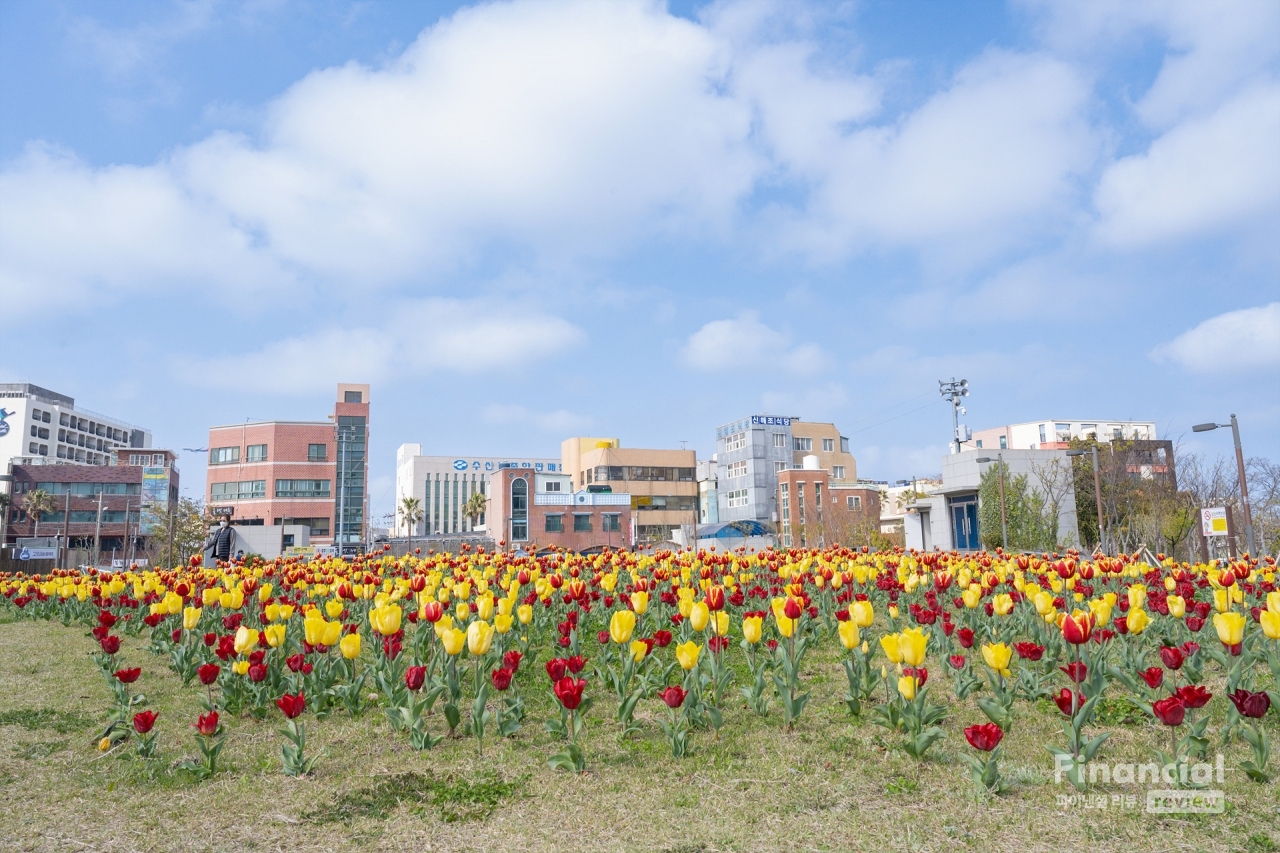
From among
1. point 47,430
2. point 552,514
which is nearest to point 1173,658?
point 552,514

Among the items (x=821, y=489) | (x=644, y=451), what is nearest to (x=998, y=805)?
(x=821, y=489)

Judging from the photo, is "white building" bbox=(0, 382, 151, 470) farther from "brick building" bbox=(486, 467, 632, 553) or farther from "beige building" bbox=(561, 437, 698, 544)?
"beige building" bbox=(561, 437, 698, 544)

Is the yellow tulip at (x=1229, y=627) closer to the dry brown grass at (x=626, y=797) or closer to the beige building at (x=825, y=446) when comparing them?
the dry brown grass at (x=626, y=797)

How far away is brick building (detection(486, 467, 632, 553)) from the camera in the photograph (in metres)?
77.2

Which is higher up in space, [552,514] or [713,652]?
[552,514]

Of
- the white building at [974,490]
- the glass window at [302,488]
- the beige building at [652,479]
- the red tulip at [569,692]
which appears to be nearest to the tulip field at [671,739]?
the red tulip at [569,692]

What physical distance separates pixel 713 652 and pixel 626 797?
3.17 metres

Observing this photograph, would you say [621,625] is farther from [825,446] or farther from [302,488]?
[825,446]

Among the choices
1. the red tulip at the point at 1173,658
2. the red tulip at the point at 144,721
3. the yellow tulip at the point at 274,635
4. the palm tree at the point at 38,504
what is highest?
the palm tree at the point at 38,504

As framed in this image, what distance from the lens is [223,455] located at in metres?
82.6

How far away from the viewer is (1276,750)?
5172 mm

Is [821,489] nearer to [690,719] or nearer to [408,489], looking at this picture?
[690,719]

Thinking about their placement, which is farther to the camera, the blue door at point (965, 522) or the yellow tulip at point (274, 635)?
the blue door at point (965, 522)

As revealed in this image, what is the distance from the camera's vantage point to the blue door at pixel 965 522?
4338 centimetres
